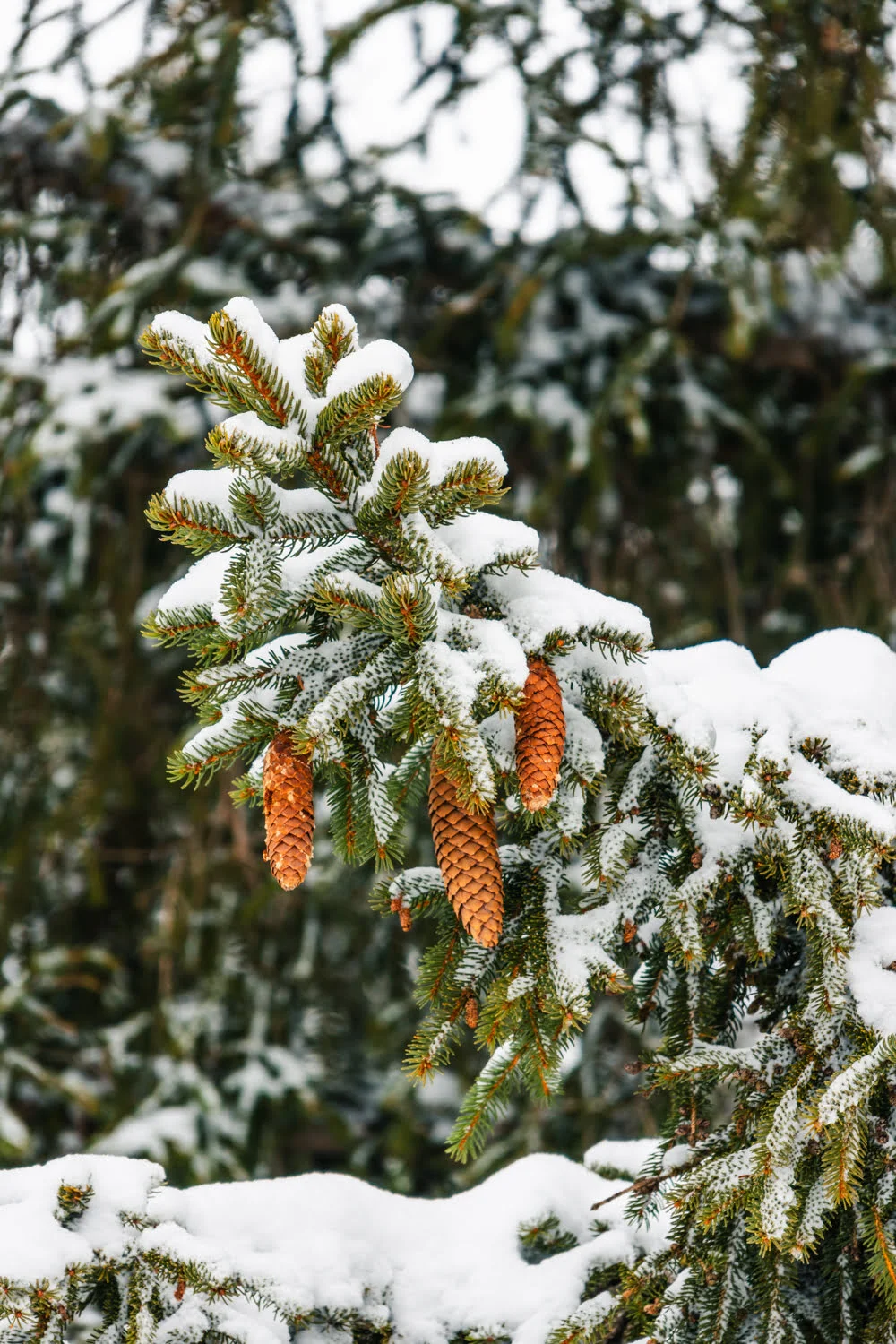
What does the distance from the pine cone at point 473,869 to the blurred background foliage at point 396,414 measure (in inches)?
81.6

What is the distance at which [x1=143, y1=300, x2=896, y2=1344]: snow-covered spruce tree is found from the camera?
741mm

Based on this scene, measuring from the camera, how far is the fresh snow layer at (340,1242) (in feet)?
2.79

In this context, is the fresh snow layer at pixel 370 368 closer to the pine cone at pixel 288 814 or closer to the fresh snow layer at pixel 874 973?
the pine cone at pixel 288 814

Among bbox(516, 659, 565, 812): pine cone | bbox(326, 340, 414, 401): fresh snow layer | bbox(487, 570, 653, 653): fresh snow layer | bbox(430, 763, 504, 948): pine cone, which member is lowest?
bbox(430, 763, 504, 948): pine cone

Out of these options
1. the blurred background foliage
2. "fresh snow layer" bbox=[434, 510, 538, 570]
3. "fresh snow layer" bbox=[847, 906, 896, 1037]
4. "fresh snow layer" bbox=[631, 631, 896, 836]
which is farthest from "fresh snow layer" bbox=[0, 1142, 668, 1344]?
the blurred background foliage

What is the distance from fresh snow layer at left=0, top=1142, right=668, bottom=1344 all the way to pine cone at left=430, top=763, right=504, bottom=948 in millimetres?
364

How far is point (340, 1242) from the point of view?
972 millimetres

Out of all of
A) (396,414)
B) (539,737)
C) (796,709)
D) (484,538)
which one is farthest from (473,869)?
(396,414)

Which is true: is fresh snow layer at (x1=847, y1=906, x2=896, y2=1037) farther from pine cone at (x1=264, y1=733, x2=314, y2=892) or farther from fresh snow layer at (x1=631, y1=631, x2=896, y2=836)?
pine cone at (x1=264, y1=733, x2=314, y2=892)

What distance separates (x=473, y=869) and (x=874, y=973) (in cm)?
32

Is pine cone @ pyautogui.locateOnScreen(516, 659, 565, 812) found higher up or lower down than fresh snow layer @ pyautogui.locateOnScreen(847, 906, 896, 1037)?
higher up

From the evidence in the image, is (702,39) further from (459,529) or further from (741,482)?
(459,529)

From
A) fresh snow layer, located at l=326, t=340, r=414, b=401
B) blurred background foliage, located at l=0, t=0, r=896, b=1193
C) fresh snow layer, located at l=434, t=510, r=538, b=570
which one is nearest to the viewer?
fresh snow layer, located at l=326, t=340, r=414, b=401

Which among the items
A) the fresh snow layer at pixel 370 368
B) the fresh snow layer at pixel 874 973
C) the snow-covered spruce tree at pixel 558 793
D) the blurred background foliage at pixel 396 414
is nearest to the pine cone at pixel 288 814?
the snow-covered spruce tree at pixel 558 793
